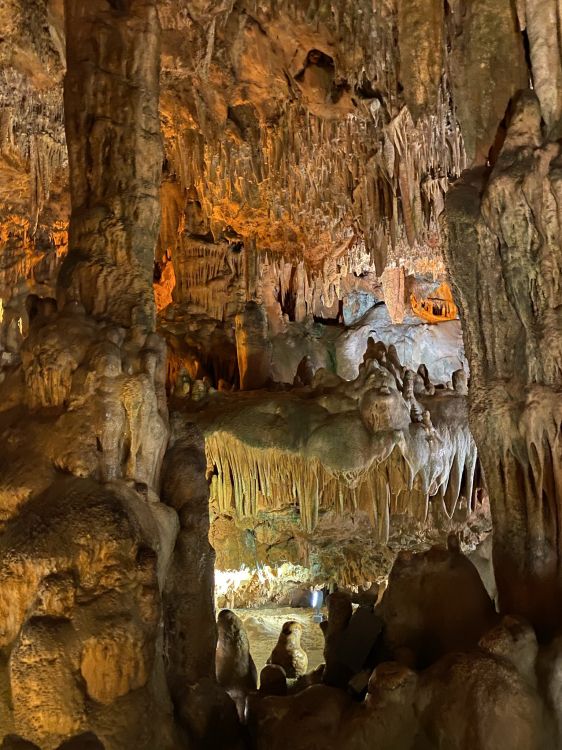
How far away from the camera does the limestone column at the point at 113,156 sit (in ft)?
16.5

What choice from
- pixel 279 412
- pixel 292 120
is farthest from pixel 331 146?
pixel 279 412

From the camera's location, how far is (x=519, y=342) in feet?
14.6

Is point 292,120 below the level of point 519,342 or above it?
above

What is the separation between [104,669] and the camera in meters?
3.81

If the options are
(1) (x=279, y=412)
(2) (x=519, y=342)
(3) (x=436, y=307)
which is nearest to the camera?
(2) (x=519, y=342)

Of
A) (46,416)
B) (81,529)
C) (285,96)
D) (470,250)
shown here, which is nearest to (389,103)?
(285,96)

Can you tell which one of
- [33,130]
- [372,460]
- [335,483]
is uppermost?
[33,130]

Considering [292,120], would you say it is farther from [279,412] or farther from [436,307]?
[436,307]

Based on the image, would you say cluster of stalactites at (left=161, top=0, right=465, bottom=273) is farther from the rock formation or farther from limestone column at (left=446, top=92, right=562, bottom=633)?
limestone column at (left=446, top=92, right=562, bottom=633)

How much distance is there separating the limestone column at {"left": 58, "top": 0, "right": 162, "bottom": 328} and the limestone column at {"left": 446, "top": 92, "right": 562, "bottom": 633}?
2.06 meters

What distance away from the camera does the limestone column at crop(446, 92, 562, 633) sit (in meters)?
4.17

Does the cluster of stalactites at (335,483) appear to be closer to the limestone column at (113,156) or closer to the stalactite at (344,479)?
the stalactite at (344,479)

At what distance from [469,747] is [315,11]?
20.1ft

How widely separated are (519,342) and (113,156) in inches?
117
